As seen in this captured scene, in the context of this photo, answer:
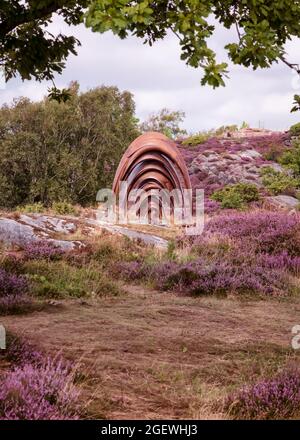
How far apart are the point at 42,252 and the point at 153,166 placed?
482 inches

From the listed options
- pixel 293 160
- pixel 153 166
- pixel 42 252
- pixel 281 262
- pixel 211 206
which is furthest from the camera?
pixel 293 160

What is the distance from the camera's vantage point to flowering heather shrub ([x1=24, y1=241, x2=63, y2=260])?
1222 centimetres

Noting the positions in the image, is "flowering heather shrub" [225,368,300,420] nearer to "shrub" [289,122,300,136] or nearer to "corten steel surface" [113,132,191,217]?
"corten steel surface" [113,132,191,217]

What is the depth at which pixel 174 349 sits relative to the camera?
21.7 ft

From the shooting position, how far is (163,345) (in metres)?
6.72

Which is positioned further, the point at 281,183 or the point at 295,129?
the point at 295,129

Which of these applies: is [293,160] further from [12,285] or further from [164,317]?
[12,285]

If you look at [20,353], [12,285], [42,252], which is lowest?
[20,353]

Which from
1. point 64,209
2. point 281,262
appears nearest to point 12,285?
point 281,262

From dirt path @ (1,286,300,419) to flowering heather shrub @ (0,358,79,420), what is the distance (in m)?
0.25

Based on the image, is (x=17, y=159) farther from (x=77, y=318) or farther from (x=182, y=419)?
(x=182, y=419)

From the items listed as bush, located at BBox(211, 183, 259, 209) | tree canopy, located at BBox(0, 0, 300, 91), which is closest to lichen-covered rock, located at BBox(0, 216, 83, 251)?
tree canopy, located at BBox(0, 0, 300, 91)

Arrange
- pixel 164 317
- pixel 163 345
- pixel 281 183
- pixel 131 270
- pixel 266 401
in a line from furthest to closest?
pixel 281 183 → pixel 131 270 → pixel 164 317 → pixel 163 345 → pixel 266 401

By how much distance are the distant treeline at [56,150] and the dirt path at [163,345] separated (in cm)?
2161
